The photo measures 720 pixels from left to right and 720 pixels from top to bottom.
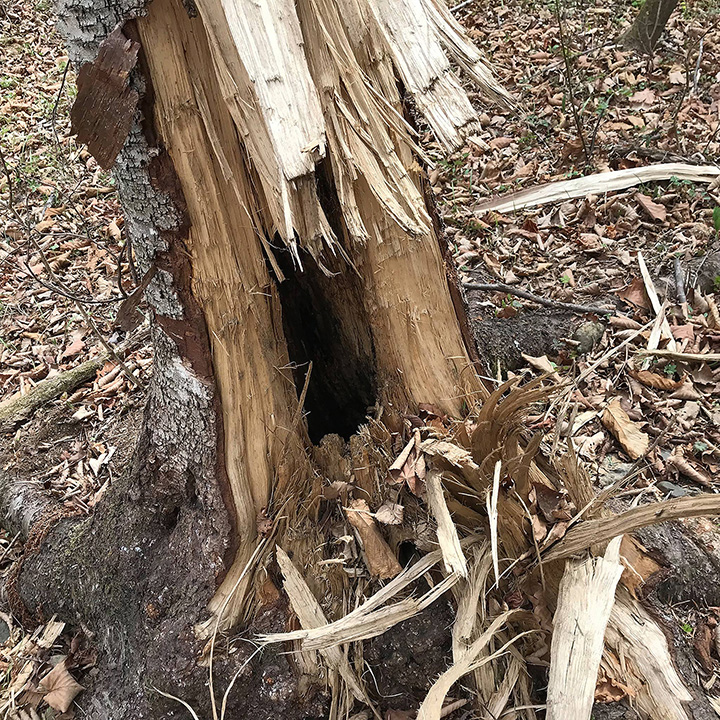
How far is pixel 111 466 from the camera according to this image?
2602mm

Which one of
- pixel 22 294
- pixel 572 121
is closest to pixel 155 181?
pixel 22 294

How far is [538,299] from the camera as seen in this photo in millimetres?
2984

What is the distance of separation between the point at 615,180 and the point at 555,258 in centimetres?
63

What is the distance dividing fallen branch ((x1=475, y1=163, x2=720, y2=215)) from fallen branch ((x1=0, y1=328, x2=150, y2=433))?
2.23 m

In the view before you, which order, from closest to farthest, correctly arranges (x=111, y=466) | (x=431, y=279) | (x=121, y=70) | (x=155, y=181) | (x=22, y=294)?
(x=121, y=70), (x=155, y=181), (x=431, y=279), (x=111, y=466), (x=22, y=294)

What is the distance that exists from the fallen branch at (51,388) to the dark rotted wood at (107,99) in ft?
6.35

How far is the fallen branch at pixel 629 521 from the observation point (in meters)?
1.41

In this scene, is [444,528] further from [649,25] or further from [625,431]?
[649,25]

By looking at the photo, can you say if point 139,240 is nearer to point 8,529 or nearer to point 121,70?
point 121,70

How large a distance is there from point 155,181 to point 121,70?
9.7 inches

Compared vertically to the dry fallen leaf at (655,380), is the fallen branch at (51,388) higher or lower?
higher

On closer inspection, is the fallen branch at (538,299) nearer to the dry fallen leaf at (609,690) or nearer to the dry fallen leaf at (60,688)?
the dry fallen leaf at (609,690)

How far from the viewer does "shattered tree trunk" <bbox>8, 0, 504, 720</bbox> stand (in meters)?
1.34

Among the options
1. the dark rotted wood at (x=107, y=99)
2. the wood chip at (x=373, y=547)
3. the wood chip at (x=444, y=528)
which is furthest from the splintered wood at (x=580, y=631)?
the dark rotted wood at (x=107, y=99)
